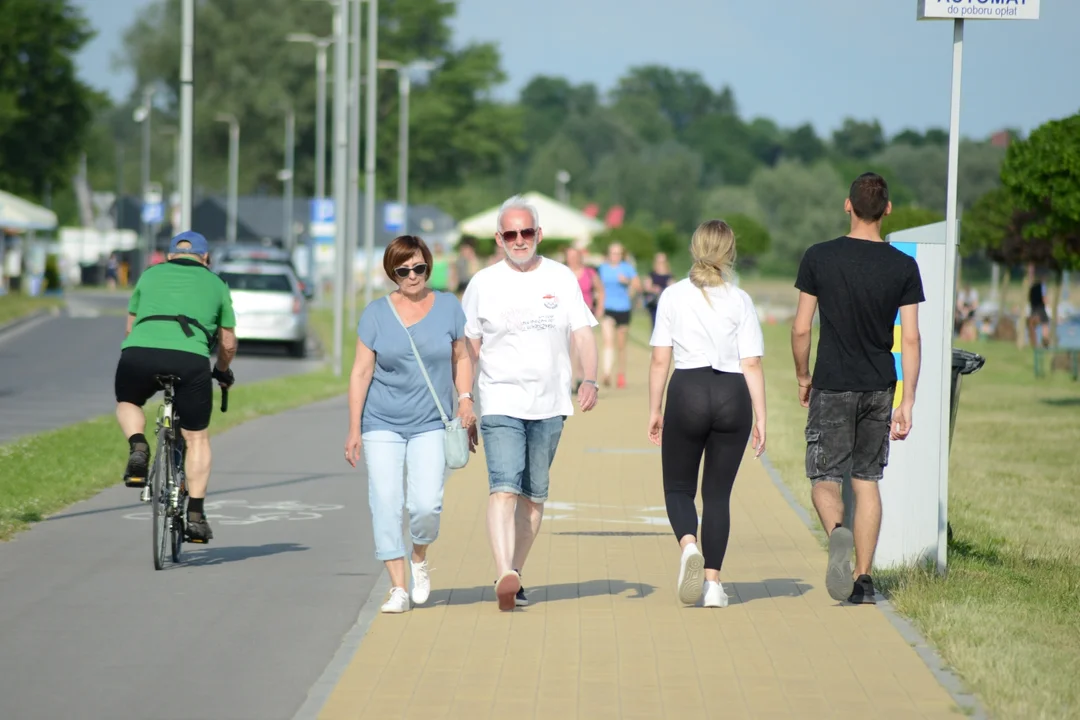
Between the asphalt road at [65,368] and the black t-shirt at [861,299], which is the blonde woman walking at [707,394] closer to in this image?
the black t-shirt at [861,299]

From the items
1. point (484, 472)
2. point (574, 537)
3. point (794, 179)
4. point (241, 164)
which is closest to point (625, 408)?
point (484, 472)

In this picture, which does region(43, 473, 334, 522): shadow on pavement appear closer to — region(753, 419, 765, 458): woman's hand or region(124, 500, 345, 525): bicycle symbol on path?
region(124, 500, 345, 525): bicycle symbol on path

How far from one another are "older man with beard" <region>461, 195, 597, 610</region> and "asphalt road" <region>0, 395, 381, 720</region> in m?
0.93

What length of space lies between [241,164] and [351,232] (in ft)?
208

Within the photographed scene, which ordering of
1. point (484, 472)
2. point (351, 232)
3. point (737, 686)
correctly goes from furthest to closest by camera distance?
point (351, 232), point (484, 472), point (737, 686)

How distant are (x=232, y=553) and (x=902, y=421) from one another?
3.97 meters

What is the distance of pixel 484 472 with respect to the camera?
46.6 feet

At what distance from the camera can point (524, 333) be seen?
309 inches

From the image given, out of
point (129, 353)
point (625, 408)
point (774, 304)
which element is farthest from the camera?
point (774, 304)

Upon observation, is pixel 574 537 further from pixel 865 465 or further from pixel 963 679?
pixel 963 679

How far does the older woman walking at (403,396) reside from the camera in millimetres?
7789

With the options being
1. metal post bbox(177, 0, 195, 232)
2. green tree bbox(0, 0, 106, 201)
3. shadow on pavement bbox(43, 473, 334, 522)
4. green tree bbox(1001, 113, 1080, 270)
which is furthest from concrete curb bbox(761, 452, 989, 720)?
green tree bbox(0, 0, 106, 201)


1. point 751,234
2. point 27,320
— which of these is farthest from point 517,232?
point 751,234

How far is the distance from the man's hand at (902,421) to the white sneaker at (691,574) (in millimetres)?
1050
